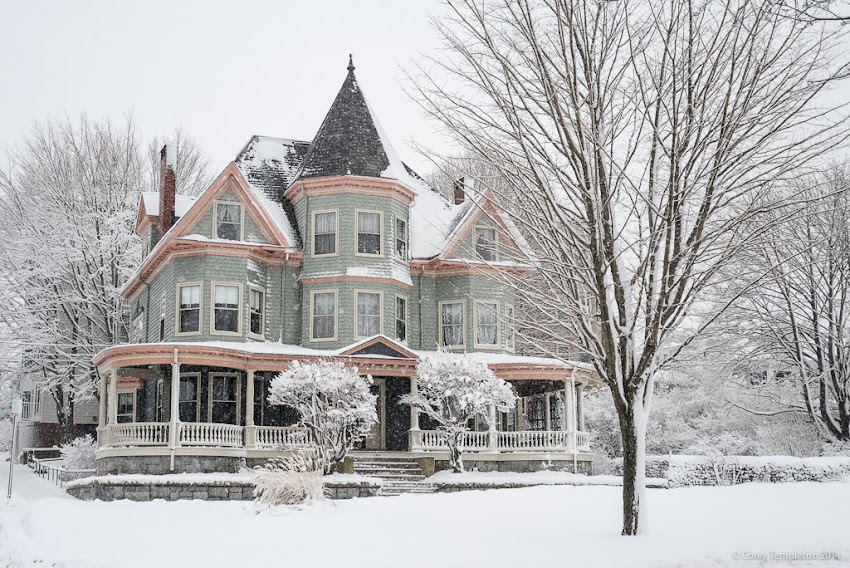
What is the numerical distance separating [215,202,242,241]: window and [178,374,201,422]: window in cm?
430

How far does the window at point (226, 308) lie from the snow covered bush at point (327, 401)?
4.18 metres

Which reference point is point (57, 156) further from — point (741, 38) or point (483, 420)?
point (741, 38)

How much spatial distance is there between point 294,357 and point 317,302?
2.93 metres

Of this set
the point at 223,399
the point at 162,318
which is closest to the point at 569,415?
the point at 223,399

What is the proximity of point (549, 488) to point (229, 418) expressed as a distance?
11186 mm

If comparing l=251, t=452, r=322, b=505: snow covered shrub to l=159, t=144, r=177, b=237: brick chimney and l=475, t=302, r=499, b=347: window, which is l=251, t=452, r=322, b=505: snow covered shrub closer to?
l=475, t=302, r=499, b=347: window

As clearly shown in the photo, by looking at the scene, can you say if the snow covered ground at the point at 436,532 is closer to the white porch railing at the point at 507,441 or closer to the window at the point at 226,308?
the white porch railing at the point at 507,441

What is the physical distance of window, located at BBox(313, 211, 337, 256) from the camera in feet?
95.3

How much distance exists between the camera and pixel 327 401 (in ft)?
78.2

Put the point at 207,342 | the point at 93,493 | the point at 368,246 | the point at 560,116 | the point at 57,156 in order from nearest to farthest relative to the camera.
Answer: the point at 560,116, the point at 93,493, the point at 207,342, the point at 368,246, the point at 57,156

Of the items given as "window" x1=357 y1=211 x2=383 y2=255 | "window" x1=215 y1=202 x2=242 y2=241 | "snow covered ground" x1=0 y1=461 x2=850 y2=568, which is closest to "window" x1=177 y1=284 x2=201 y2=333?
"window" x1=215 y1=202 x2=242 y2=241

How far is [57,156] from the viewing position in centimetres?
3809

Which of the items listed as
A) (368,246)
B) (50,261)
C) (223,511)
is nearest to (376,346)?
(368,246)

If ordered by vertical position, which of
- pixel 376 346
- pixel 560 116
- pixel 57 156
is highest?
pixel 57 156
